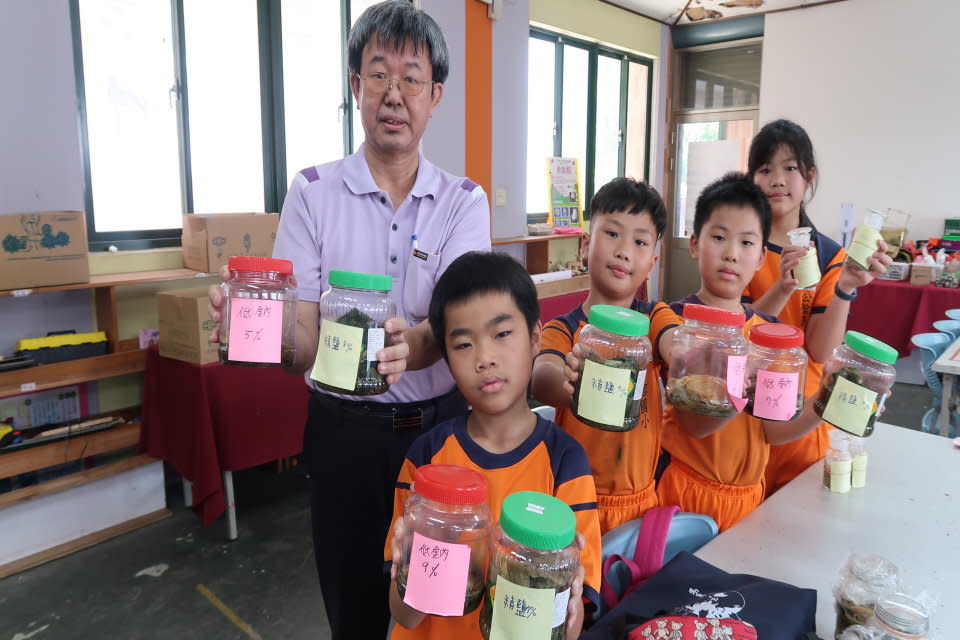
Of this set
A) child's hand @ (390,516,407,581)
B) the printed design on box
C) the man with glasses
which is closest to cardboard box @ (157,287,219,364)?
the printed design on box

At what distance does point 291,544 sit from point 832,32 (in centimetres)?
666

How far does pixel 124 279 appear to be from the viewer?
2.94 meters

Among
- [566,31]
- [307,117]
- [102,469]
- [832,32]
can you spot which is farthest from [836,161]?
[102,469]

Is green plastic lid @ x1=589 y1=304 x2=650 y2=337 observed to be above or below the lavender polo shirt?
below

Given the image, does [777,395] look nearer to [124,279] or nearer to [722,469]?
[722,469]

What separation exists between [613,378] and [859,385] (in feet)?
1.71

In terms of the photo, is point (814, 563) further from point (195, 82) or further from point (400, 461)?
point (195, 82)

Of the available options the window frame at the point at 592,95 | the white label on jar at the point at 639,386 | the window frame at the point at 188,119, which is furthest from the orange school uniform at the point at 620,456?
the window frame at the point at 592,95

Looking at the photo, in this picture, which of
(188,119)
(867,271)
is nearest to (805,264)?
(867,271)

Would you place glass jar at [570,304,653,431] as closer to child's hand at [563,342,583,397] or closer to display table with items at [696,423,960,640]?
child's hand at [563,342,583,397]

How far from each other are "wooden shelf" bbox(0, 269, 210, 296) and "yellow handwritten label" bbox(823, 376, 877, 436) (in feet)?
9.31

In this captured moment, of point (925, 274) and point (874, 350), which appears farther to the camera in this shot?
point (925, 274)

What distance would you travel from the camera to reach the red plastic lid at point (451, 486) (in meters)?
0.78

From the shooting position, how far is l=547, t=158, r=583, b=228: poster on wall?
5.89 meters
